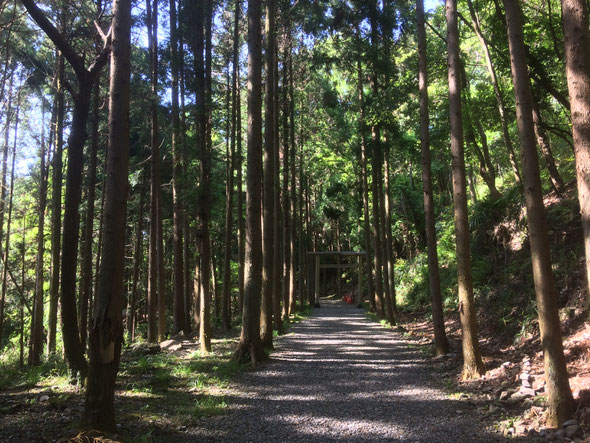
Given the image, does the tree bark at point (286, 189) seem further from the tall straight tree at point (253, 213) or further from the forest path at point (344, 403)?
the forest path at point (344, 403)

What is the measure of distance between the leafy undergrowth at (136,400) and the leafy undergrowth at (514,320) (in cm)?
379

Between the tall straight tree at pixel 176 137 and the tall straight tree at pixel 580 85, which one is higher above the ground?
the tall straight tree at pixel 176 137

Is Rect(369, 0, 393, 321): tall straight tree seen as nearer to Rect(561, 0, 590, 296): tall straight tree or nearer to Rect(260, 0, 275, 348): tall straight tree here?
Rect(260, 0, 275, 348): tall straight tree

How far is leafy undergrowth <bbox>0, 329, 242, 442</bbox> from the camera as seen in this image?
443 cm

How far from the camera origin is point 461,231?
6852mm

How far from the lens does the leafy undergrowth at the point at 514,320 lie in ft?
16.1

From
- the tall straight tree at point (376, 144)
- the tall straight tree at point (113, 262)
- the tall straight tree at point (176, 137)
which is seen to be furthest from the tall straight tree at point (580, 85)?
the tall straight tree at point (176, 137)

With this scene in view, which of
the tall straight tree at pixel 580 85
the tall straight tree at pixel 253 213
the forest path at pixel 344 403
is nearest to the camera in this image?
the tall straight tree at pixel 580 85

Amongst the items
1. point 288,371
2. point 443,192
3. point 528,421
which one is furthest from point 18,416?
point 443,192

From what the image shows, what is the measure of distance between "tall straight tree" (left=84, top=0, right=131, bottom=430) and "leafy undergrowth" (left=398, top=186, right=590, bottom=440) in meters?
4.33

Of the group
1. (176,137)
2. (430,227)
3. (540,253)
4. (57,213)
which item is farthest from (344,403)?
(57,213)

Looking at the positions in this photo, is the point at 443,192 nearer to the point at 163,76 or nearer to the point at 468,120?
the point at 468,120

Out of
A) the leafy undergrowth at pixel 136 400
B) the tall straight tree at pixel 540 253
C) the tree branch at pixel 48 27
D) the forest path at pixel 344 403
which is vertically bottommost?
the forest path at pixel 344 403

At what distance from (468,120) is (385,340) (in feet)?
25.5
